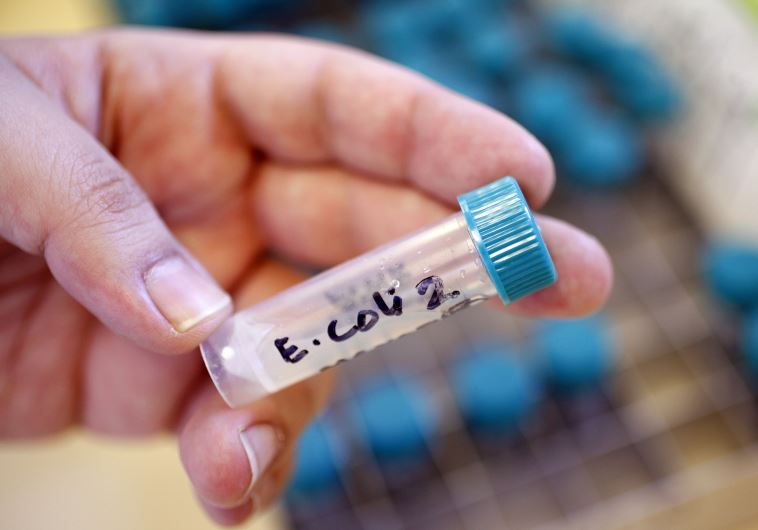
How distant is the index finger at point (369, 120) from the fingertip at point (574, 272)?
4 cm

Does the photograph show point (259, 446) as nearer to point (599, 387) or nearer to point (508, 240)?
point (508, 240)

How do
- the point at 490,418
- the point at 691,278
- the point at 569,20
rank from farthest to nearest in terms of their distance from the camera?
the point at 569,20, the point at 691,278, the point at 490,418

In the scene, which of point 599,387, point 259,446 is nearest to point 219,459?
point 259,446

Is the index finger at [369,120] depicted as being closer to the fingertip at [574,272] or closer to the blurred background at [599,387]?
the fingertip at [574,272]

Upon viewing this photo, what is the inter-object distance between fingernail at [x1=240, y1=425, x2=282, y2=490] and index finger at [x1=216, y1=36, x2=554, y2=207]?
27cm

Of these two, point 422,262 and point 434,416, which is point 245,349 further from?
point 434,416

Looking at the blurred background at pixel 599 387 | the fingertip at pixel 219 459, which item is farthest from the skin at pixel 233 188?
the blurred background at pixel 599 387

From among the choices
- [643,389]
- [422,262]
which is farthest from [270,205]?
[643,389]

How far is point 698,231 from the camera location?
3.83 ft

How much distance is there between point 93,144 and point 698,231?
3.44ft

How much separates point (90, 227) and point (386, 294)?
0.23 metres

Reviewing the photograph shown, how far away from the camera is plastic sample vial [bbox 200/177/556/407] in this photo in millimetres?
460

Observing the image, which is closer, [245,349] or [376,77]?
[245,349]

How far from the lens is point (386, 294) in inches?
19.3
